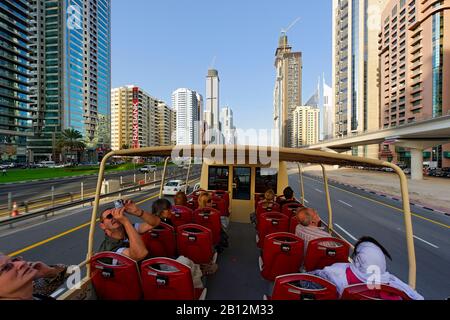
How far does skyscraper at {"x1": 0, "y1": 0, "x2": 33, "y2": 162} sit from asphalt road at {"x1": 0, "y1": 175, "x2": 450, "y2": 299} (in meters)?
69.1

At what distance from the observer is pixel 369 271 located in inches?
87.7

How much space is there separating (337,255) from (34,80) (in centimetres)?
11107

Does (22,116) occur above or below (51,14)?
below

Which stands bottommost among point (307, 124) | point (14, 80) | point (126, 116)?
point (307, 124)

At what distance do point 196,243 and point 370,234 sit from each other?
24.6 feet

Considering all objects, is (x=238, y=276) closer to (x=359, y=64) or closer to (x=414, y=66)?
(x=414, y=66)

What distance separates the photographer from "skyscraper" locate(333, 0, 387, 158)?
73.2 meters

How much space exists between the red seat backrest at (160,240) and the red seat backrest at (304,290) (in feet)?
6.58

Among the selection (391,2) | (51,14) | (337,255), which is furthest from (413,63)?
(51,14)

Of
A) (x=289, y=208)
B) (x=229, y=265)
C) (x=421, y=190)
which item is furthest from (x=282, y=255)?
(x=421, y=190)

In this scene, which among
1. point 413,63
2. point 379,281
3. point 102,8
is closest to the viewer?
point 379,281

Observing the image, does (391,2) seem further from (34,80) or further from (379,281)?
(34,80)

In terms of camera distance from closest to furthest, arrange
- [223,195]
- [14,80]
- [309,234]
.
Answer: [309,234] → [223,195] → [14,80]
